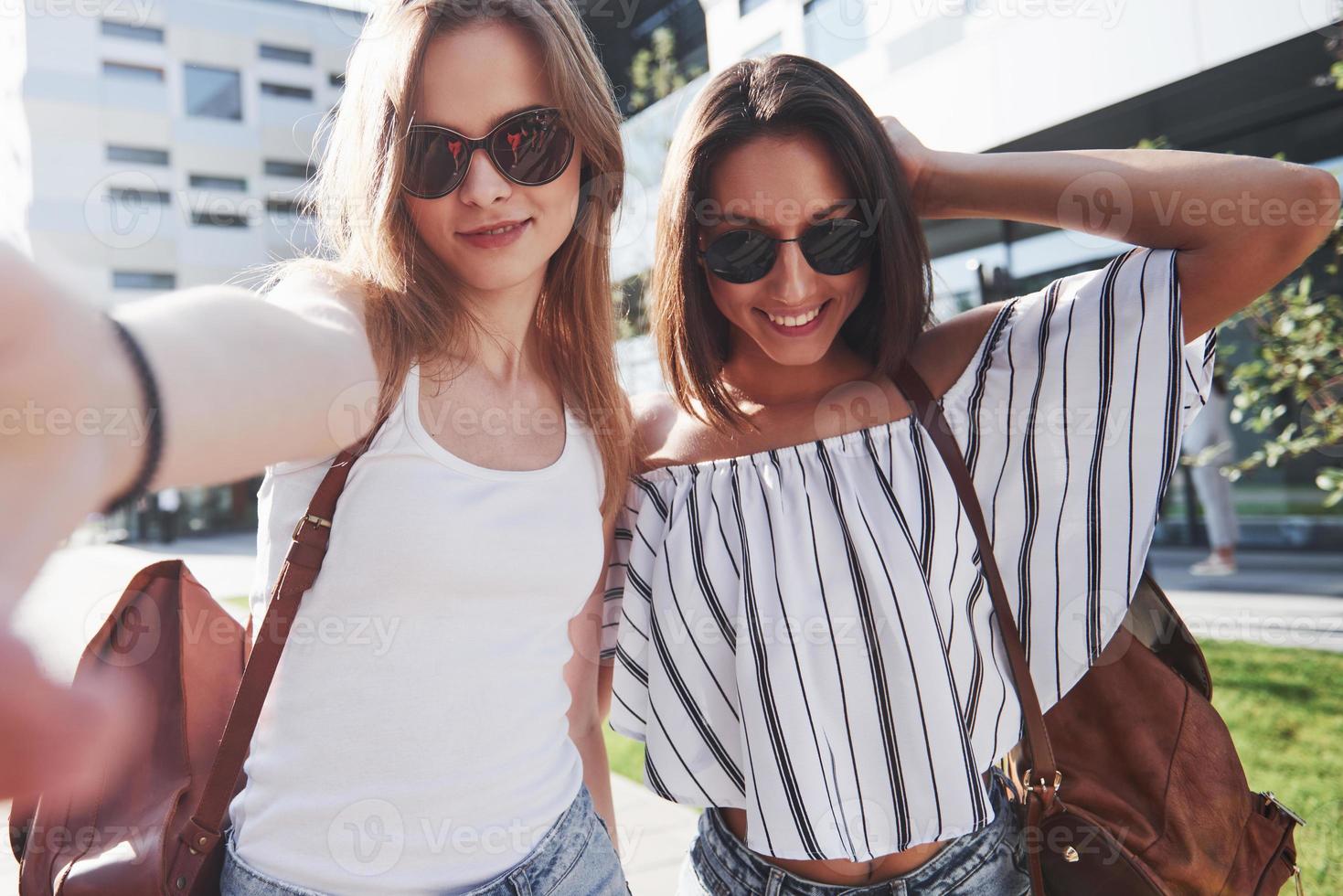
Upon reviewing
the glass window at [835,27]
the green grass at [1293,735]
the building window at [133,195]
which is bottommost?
the green grass at [1293,735]

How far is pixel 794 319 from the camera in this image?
5.81 feet

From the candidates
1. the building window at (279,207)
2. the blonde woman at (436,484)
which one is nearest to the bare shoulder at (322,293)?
the blonde woman at (436,484)

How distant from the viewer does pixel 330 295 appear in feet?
3.91

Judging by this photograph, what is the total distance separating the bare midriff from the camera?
5.17 ft

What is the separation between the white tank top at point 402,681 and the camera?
1.23m

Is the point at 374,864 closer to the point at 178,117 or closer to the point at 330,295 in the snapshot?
the point at 330,295

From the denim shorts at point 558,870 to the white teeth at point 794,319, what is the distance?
0.98 metres

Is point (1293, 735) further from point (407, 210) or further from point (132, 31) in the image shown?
point (132, 31)

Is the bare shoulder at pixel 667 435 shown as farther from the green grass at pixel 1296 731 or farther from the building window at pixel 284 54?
the building window at pixel 284 54

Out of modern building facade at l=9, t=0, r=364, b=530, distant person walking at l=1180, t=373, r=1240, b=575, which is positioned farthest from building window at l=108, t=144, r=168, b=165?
distant person walking at l=1180, t=373, r=1240, b=575

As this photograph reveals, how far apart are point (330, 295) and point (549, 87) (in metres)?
0.62

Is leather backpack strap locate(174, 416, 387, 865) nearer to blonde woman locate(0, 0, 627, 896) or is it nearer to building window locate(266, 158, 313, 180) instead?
blonde woman locate(0, 0, 627, 896)

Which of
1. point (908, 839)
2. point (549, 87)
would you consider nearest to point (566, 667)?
point (908, 839)

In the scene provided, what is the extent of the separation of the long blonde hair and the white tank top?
136 mm
